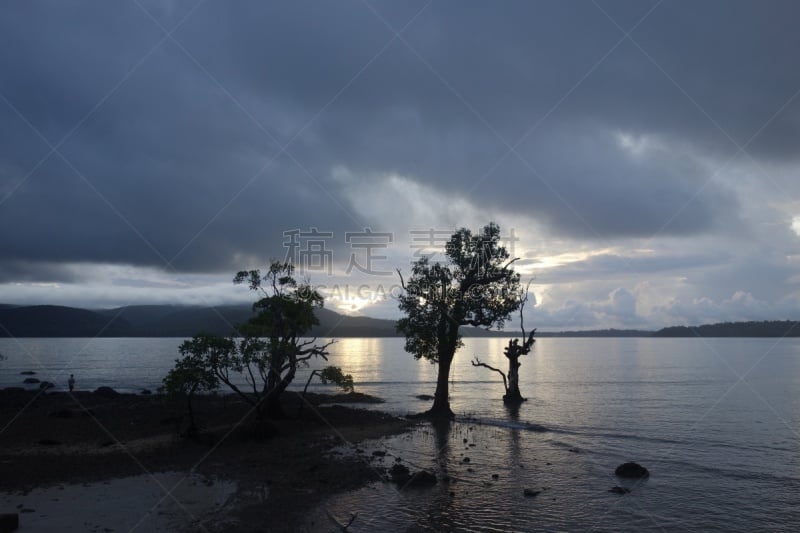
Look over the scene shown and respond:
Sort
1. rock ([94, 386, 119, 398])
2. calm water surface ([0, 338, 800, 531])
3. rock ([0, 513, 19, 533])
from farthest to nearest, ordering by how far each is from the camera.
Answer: rock ([94, 386, 119, 398]) → calm water surface ([0, 338, 800, 531]) → rock ([0, 513, 19, 533])

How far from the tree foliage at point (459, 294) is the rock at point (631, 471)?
17603mm

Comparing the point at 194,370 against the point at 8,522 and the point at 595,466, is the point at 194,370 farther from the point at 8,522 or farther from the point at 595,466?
the point at 595,466

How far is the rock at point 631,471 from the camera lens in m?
28.0

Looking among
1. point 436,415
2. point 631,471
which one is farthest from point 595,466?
point 436,415

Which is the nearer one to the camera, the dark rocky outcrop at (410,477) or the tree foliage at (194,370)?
the dark rocky outcrop at (410,477)

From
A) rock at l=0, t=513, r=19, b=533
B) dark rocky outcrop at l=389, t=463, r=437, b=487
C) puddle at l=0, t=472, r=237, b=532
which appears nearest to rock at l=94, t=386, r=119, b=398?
puddle at l=0, t=472, r=237, b=532

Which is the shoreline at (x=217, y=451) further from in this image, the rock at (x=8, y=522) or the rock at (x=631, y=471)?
the rock at (x=631, y=471)

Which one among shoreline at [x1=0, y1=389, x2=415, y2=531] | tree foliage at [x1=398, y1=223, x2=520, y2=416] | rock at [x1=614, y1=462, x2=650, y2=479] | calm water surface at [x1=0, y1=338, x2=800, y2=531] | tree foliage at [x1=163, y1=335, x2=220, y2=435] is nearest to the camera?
calm water surface at [x1=0, y1=338, x2=800, y2=531]

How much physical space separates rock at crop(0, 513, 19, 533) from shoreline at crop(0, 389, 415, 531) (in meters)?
0.78

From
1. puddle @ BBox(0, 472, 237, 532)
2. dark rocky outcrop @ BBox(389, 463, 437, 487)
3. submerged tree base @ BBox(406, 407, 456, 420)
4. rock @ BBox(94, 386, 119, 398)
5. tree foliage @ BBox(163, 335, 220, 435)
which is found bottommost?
submerged tree base @ BBox(406, 407, 456, 420)

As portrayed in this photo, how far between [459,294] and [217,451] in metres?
22.6

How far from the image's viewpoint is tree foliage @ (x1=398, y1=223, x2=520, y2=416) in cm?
4394

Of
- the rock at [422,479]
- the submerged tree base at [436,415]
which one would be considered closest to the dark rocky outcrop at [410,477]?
the rock at [422,479]

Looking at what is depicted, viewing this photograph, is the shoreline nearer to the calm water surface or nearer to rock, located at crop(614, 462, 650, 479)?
the calm water surface
